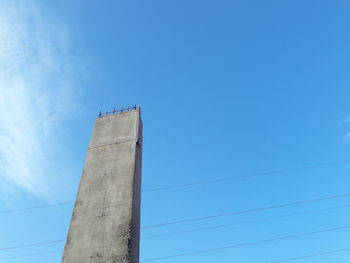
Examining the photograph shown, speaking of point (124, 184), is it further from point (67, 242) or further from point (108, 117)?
point (108, 117)

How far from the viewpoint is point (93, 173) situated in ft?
22.8

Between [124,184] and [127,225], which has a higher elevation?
[124,184]

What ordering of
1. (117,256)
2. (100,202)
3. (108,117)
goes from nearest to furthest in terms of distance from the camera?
1. (117,256)
2. (100,202)
3. (108,117)

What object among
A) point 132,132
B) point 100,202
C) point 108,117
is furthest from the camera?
point 108,117

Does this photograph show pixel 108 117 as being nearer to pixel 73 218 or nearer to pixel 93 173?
pixel 93 173

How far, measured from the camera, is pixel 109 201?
6.30m

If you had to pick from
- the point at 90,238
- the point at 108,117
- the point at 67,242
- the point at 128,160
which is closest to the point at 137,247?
the point at 90,238

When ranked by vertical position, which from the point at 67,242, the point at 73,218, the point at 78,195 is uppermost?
the point at 78,195

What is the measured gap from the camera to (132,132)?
7582 millimetres

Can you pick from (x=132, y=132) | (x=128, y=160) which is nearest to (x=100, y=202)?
(x=128, y=160)

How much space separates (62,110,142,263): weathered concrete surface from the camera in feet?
18.7

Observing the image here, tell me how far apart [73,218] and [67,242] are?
1.69 ft

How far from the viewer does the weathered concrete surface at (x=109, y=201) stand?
18.7 ft

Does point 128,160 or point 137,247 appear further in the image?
point 128,160
